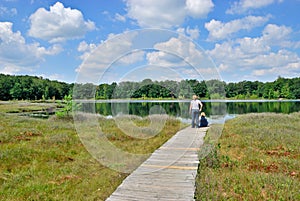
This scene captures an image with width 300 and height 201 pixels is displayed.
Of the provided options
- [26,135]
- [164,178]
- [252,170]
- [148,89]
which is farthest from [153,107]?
[164,178]

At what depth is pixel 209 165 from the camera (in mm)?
9281

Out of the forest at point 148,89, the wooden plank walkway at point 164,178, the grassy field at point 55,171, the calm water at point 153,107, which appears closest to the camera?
the wooden plank walkway at point 164,178

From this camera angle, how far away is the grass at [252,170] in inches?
264

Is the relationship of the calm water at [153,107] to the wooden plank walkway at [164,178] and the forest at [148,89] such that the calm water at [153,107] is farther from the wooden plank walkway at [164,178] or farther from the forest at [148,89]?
the wooden plank walkway at [164,178]

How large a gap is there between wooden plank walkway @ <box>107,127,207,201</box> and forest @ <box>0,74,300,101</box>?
135 inches

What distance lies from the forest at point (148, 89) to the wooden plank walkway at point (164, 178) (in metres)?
3.43

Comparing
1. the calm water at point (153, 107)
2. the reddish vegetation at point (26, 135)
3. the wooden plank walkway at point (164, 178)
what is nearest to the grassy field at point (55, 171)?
the reddish vegetation at point (26, 135)

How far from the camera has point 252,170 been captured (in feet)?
29.2

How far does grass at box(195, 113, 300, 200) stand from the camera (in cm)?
671

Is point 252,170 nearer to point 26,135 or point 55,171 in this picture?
point 55,171

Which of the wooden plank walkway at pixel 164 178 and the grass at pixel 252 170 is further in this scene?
the grass at pixel 252 170

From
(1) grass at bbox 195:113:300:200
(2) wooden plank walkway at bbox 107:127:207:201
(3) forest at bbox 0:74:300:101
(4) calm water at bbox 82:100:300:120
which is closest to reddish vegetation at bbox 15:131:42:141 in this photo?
(4) calm water at bbox 82:100:300:120

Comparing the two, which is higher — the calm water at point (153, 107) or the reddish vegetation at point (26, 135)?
the calm water at point (153, 107)

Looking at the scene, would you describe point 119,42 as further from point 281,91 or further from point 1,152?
point 281,91
